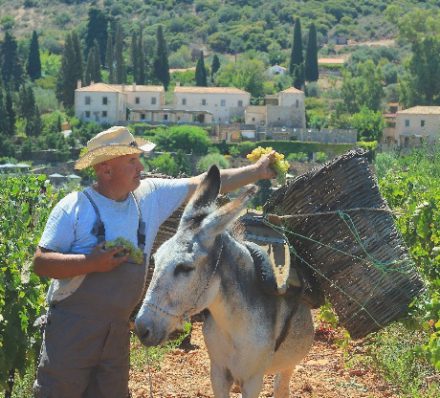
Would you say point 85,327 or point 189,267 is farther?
point 85,327

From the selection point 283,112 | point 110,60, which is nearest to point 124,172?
point 283,112

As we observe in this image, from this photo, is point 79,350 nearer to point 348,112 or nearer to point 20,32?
point 348,112

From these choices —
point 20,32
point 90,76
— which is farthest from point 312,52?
point 20,32

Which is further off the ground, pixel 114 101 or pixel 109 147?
pixel 109 147

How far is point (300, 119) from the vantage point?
93.3m

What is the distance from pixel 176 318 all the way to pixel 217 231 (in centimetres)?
40

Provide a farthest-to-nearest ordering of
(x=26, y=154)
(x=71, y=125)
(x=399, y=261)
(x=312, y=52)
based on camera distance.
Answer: (x=312, y=52), (x=71, y=125), (x=26, y=154), (x=399, y=261)

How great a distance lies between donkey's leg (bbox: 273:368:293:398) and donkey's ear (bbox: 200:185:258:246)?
143 cm

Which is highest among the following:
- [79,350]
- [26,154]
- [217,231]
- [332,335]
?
[217,231]

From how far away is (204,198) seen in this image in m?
4.78

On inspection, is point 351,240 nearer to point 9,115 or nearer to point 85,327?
point 85,327

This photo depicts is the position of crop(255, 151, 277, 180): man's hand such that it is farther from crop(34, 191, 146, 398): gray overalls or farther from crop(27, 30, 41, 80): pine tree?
crop(27, 30, 41, 80): pine tree

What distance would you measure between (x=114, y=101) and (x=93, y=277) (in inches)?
3417

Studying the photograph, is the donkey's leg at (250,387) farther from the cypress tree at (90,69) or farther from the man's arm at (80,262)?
the cypress tree at (90,69)
